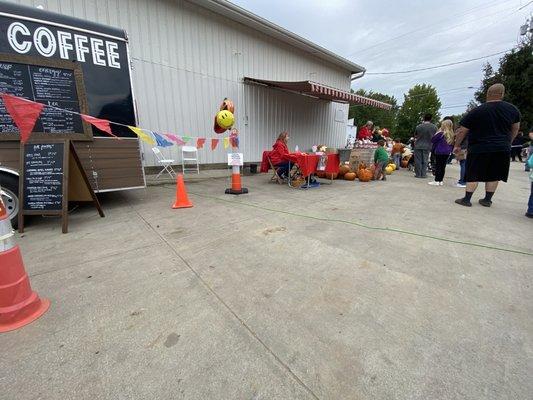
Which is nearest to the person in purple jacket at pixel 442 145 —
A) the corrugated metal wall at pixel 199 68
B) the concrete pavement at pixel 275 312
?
the concrete pavement at pixel 275 312

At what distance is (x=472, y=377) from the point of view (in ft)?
4.51

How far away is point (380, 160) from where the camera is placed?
7.62 m

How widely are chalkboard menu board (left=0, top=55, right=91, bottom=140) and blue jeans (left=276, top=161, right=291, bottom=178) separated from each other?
13.7 ft

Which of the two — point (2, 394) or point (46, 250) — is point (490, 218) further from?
point (46, 250)

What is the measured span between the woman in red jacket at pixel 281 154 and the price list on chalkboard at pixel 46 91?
4000 millimetres

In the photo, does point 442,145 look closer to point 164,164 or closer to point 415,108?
point 164,164

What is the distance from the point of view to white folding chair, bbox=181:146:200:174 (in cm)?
768

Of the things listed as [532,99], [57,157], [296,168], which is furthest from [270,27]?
[532,99]

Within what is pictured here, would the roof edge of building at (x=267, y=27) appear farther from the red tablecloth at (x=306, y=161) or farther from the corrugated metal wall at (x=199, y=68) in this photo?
the red tablecloth at (x=306, y=161)

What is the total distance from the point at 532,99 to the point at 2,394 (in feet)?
99.4

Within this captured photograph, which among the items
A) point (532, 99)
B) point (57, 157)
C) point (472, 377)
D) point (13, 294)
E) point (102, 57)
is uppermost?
point (532, 99)

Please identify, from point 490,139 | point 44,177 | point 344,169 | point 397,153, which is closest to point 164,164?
point 44,177

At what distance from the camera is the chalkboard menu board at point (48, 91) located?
3352 millimetres

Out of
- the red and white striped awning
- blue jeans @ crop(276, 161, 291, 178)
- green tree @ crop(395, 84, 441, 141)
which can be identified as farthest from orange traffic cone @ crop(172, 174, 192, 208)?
green tree @ crop(395, 84, 441, 141)
